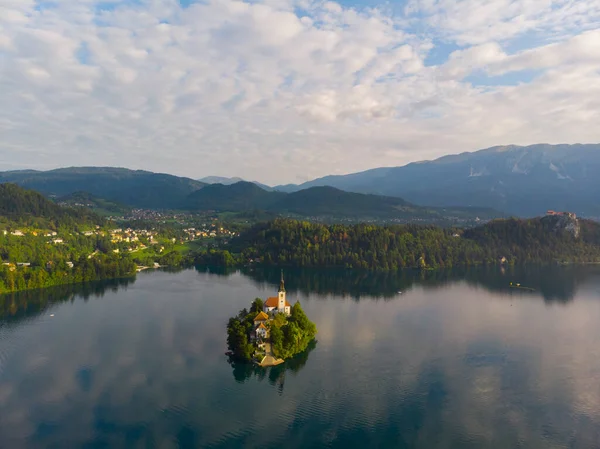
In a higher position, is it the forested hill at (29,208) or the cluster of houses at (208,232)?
the forested hill at (29,208)

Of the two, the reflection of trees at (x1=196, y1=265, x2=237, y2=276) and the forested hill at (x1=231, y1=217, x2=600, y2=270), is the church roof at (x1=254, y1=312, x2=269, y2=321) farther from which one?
the forested hill at (x1=231, y1=217, x2=600, y2=270)

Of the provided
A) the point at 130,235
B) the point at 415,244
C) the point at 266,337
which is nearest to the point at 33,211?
the point at 130,235

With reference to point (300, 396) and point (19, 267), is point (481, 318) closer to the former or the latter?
point (300, 396)

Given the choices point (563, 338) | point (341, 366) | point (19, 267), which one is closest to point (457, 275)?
point (563, 338)

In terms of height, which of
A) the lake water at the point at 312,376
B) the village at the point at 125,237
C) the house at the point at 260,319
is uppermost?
the village at the point at 125,237

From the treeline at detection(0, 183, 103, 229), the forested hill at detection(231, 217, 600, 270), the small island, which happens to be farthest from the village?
the small island

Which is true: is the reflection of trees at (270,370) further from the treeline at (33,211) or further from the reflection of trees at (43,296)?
the treeline at (33,211)

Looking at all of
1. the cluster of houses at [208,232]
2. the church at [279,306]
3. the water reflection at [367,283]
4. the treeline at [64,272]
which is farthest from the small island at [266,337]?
the cluster of houses at [208,232]
